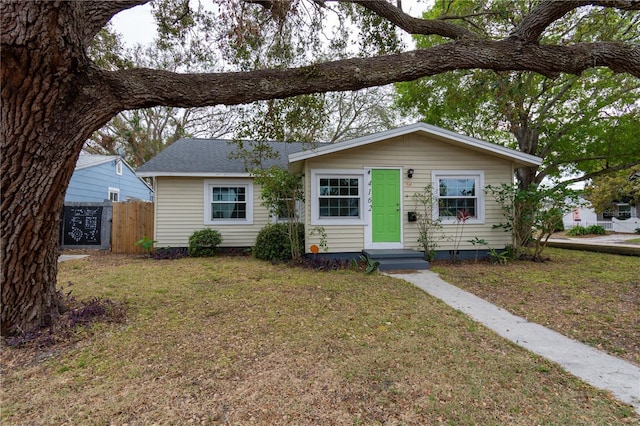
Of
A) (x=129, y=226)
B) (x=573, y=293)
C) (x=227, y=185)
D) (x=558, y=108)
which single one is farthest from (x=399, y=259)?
(x=558, y=108)

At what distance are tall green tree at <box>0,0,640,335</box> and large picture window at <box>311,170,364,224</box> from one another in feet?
14.1

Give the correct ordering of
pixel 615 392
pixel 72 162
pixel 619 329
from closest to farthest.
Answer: pixel 615 392 < pixel 72 162 < pixel 619 329

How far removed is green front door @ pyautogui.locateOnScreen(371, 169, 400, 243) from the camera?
8.05m

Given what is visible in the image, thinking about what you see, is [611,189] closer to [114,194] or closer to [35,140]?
[35,140]

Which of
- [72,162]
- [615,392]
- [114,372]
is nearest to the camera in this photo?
[615,392]

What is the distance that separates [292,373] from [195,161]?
30.1 ft

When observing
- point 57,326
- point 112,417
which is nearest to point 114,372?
point 112,417

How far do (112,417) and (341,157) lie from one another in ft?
22.2

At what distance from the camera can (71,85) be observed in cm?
283

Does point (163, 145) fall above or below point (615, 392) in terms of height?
above

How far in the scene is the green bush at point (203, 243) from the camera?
→ 30.9ft

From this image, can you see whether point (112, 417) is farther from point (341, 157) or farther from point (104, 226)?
point (104, 226)

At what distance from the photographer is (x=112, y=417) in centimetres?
198

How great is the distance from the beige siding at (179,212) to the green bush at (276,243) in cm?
188
